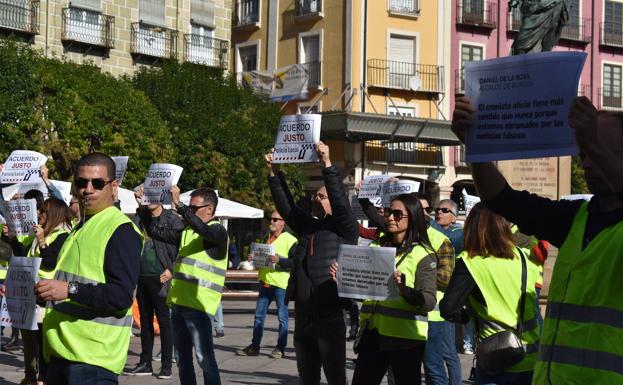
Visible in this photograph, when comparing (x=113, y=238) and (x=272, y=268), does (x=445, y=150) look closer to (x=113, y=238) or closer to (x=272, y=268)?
(x=272, y=268)

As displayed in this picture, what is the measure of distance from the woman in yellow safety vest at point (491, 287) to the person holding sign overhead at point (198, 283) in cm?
336

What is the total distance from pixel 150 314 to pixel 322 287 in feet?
17.1

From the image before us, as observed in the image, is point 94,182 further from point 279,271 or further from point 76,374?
point 279,271

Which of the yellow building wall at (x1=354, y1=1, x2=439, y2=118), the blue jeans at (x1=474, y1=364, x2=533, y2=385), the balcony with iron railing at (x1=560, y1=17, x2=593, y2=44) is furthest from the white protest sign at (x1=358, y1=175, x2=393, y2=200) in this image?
the balcony with iron railing at (x1=560, y1=17, x2=593, y2=44)

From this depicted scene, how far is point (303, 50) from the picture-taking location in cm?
4678

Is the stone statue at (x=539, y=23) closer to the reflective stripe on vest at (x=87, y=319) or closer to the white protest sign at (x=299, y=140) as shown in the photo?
the white protest sign at (x=299, y=140)

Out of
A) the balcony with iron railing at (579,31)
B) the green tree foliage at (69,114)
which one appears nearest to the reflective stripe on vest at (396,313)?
the green tree foliage at (69,114)

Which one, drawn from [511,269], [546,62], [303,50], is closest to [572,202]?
[546,62]

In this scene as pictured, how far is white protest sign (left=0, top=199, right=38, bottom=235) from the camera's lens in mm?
9891

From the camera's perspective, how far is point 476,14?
47.9 meters

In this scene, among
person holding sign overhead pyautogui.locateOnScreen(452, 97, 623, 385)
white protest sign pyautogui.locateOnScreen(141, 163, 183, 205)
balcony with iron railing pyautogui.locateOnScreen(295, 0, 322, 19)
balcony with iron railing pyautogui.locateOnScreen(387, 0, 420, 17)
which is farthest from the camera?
balcony with iron railing pyautogui.locateOnScreen(295, 0, 322, 19)

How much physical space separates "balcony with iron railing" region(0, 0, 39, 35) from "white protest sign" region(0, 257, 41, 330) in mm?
30758

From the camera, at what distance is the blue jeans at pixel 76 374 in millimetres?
6004

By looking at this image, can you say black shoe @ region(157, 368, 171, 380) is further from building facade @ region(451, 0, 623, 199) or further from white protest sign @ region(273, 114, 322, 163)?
building facade @ region(451, 0, 623, 199)
